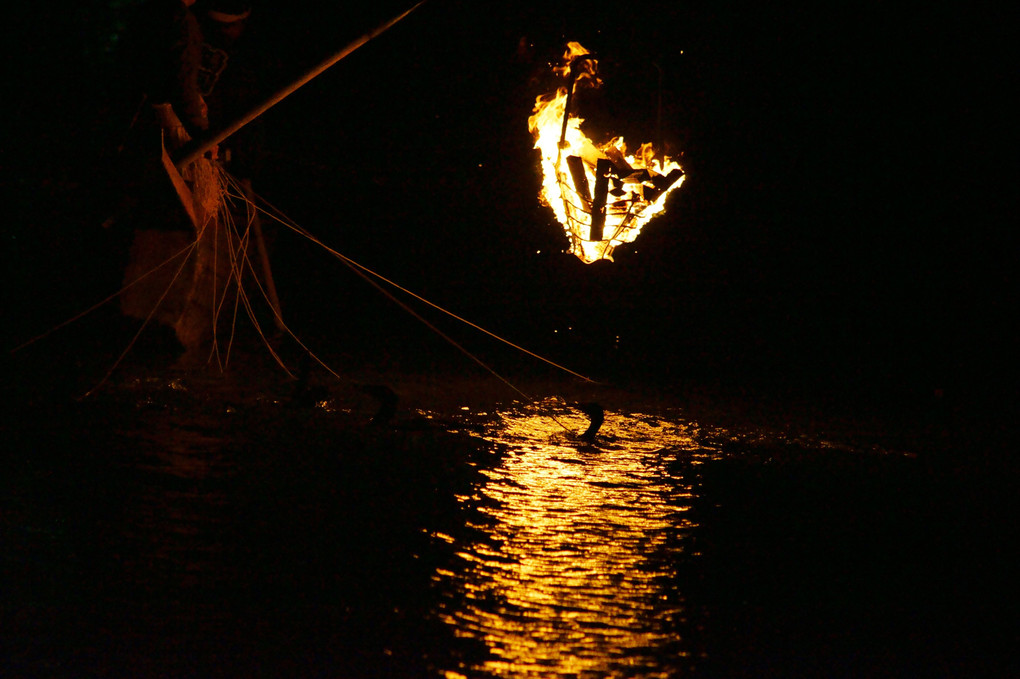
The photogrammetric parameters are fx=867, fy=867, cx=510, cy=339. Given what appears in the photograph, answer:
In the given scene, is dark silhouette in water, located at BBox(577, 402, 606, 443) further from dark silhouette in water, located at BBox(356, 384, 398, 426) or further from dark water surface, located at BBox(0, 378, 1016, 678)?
dark silhouette in water, located at BBox(356, 384, 398, 426)

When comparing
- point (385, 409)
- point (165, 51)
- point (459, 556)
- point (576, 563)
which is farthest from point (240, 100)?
point (576, 563)

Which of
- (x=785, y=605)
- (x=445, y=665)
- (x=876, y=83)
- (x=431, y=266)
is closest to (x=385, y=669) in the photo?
(x=445, y=665)

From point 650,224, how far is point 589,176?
601 centimetres

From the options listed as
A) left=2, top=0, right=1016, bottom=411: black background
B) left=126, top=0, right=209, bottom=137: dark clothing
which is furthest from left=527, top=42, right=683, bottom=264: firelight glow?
left=126, top=0, right=209, bottom=137: dark clothing

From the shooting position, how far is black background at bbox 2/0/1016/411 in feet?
36.5

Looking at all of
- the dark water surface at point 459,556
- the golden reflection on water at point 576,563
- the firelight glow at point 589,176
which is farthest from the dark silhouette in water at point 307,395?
the firelight glow at point 589,176

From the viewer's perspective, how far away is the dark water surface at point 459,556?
4.19 metres

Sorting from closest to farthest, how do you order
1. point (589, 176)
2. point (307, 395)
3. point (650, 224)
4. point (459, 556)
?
1. point (459, 556)
2. point (589, 176)
3. point (307, 395)
4. point (650, 224)

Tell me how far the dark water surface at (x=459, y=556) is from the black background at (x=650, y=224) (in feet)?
12.4

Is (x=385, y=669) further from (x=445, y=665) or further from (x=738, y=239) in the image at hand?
(x=738, y=239)

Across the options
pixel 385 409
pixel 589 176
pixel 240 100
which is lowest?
pixel 385 409

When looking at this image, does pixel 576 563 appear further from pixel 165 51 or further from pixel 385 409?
pixel 165 51

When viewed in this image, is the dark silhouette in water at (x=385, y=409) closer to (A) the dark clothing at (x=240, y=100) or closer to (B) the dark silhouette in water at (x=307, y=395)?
(B) the dark silhouette in water at (x=307, y=395)

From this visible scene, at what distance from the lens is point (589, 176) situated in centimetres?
954
